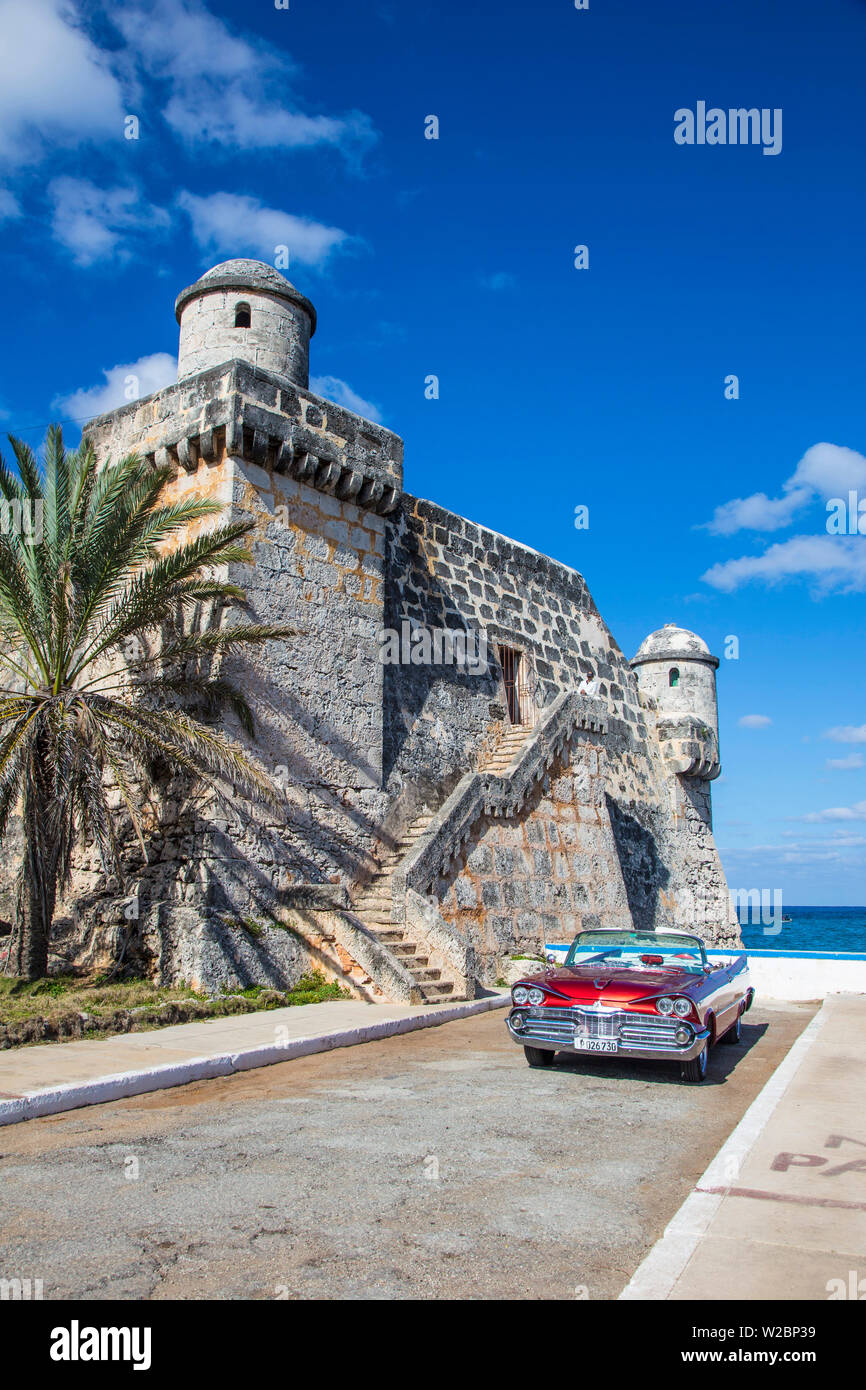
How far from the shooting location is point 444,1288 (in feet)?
11.6

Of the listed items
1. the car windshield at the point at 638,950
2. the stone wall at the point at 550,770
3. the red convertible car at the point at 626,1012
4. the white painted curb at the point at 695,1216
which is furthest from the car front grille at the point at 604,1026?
Answer: the stone wall at the point at 550,770

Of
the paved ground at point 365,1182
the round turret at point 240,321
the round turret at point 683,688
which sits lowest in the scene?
the paved ground at point 365,1182

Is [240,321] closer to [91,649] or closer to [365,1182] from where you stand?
[91,649]

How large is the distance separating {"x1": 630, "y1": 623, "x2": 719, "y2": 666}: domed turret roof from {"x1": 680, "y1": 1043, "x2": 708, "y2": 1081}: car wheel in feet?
53.0

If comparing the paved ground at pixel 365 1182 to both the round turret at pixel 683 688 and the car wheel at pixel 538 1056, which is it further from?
the round turret at pixel 683 688

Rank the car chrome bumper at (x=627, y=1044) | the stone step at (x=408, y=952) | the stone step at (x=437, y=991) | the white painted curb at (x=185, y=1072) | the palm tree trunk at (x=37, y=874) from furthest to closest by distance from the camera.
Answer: the stone step at (x=408, y=952), the stone step at (x=437, y=991), the palm tree trunk at (x=37, y=874), the car chrome bumper at (x=627, y=1044), the white painted curb at (x=185, y=1072)

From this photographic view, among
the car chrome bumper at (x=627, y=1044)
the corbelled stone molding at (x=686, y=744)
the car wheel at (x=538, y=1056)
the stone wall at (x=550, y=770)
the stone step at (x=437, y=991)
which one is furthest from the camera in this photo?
the corbelled stone molding at (x=686, y=744)

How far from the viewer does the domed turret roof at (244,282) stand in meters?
13.5

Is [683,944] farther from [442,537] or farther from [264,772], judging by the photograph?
[442,537]

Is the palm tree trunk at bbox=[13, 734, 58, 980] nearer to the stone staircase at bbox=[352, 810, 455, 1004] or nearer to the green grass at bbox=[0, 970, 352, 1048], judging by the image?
the green grass at bbox=[0, 970, 352, 1048]

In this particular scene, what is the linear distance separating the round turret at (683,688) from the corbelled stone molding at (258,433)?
1073 centimetres

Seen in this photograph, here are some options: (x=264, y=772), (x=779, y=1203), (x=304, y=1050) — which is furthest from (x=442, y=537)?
(x=779, y=1203)

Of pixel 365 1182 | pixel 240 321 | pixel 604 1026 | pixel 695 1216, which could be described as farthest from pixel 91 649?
pixel 695 1216
